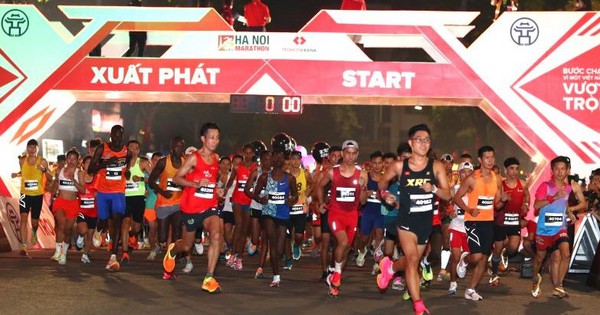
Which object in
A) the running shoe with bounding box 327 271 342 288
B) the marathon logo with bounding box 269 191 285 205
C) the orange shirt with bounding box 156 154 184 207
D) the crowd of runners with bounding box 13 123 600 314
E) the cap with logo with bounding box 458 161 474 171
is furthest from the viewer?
the cap with logo with bounding box 458 161 474 171

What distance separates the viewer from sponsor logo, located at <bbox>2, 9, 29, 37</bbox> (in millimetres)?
20391

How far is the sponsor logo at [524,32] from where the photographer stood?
19516 millimetres

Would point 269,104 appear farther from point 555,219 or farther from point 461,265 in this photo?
point 555,219

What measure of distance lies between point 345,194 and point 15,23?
9913mm

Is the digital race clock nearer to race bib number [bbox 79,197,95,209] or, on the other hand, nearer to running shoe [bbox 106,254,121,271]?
race bib number [bbox 79,197,95,209]

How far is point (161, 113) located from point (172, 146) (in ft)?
173

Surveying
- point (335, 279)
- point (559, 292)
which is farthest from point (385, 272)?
point (559, 292)

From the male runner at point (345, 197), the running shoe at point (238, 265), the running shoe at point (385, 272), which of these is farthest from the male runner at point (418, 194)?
the running shoe at point (238, 265)

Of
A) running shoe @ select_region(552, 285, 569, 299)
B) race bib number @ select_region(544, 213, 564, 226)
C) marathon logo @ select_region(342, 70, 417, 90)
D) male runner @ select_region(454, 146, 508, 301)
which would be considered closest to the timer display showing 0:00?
marathon logo @ select_region(342, 70, 417, 90)

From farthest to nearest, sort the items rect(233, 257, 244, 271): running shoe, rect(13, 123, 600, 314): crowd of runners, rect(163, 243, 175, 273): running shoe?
rect(233, 257, 244, 271): running shoe → rect(163, 243, 175, 273): running shoe → rect(13, 123, 600, 314): crowd of runners

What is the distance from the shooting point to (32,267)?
51.5ft

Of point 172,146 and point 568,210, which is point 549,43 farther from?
point 172,146

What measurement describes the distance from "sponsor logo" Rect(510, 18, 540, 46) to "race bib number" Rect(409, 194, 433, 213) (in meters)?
9.40

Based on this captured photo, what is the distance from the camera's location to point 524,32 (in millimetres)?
19531
